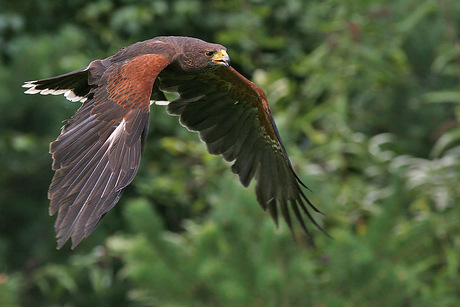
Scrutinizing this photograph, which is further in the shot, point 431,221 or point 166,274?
point 431,221

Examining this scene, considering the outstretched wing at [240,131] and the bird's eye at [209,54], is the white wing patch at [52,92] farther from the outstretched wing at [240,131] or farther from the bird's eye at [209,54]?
the bird's eye at [209,54]

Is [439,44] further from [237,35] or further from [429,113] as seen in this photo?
[237,35]

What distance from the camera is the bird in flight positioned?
3.73 m

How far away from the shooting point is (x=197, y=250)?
6.16 m

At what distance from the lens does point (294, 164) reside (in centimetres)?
680

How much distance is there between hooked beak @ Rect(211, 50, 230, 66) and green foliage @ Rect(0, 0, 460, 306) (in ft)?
5.71

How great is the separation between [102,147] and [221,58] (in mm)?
896

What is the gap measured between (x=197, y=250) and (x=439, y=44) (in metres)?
3.32

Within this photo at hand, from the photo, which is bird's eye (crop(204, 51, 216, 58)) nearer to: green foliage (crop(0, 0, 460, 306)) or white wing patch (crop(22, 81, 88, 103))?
white wing patch (crop(22, 81, 88, 103))

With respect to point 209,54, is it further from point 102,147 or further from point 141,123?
point 102,147

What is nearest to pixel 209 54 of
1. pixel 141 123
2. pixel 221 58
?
pixel 221 58

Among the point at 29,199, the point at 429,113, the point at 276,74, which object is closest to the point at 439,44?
the point at 429,113

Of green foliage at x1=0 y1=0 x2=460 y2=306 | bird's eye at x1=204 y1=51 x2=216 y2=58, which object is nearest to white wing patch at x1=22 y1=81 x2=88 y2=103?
bird's eye at x1=204 y1=51 x2=216 y2=58

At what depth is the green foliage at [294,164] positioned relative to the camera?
6070mm
